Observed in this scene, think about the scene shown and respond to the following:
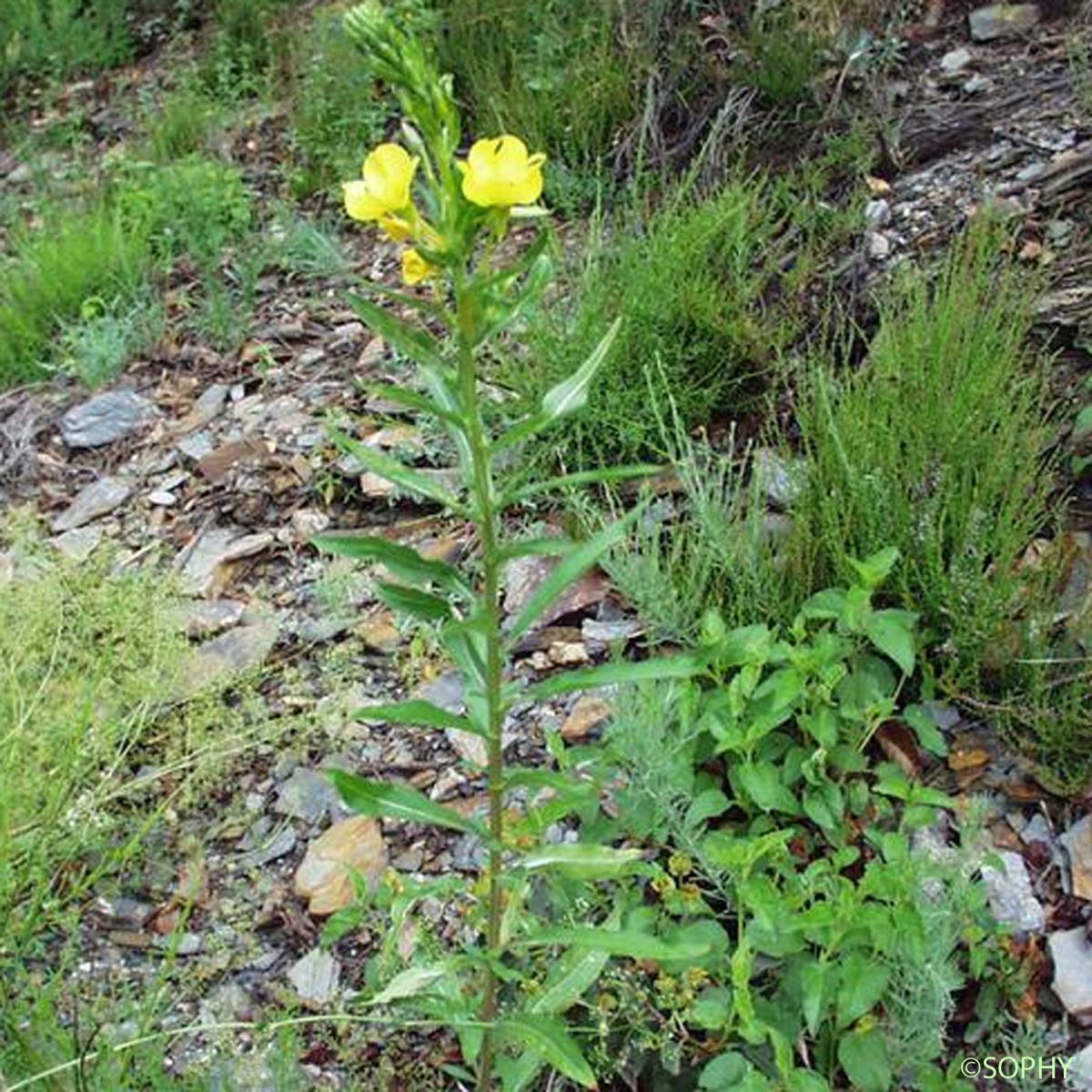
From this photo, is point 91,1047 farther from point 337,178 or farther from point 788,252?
point 337,178

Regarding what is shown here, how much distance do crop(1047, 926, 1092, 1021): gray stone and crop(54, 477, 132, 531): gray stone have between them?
2.36 metres

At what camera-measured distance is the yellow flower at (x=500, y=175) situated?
5.06 ft

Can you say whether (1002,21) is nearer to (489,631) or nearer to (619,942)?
(489,631)

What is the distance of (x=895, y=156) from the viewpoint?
360 centimetres

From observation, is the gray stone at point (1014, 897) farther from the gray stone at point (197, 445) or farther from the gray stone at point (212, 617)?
the gray stone at point (197, 445)

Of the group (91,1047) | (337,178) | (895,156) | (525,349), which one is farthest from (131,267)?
(91,1047)

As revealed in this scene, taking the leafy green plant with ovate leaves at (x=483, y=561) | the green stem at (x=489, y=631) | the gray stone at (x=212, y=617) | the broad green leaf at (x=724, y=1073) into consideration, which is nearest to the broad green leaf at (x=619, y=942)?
the leafy green plant with ovate leaves at (x=483, y=561)

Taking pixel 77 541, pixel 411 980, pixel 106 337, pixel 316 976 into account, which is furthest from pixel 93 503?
pixel 411 980

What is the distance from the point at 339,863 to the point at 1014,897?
1.11 metres

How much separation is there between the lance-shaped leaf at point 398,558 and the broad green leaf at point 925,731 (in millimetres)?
912

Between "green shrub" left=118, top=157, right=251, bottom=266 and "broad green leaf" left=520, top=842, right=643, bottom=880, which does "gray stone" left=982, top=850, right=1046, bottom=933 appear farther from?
"green shrub" left=118, top=157, right=251, bottom=266

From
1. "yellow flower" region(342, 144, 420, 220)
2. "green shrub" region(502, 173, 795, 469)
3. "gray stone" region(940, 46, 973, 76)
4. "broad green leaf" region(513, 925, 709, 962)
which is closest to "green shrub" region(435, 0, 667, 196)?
"green shrub" region(502, 173, 795, 469)

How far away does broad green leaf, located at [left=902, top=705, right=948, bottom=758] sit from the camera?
7.80 feet

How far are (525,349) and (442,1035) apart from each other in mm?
1597
